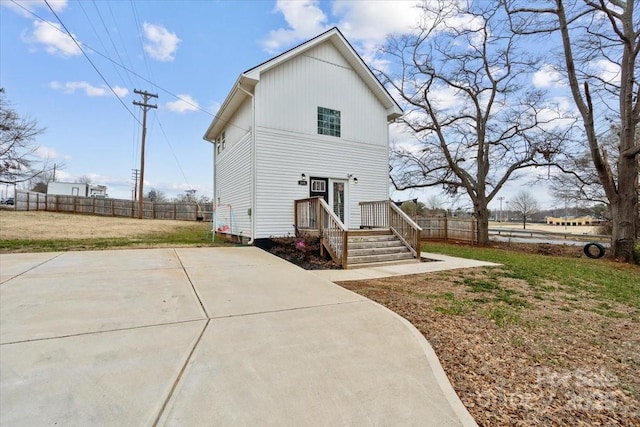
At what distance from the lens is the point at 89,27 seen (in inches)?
377

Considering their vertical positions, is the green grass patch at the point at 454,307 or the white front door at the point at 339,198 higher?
the white front door at the point at 339,198

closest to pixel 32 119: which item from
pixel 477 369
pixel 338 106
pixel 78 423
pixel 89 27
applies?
pixel 89 27

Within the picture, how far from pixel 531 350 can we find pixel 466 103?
53.6 ft

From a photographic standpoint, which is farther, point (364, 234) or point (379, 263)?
point (364, 234)

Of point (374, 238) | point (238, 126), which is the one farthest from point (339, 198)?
point (238, 126)

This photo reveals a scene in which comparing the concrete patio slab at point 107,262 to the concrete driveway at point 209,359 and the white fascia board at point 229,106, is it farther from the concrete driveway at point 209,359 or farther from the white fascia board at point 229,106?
the white fascia board at point 229,106

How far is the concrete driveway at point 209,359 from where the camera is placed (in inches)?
79.4

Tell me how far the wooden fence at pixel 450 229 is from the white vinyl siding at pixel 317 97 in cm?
Answer: 860

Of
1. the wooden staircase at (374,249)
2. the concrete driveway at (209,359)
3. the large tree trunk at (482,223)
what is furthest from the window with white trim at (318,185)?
the large tree trunk at (482,223)

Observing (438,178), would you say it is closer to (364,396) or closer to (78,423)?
(364,396)

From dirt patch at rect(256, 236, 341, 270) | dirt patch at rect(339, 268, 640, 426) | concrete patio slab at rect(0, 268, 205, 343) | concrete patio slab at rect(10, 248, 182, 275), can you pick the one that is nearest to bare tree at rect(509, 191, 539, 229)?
dirt patch at rect(256, 236, 341, 270)

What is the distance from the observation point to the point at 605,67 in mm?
12227

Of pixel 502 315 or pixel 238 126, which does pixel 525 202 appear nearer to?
pixel 238 126

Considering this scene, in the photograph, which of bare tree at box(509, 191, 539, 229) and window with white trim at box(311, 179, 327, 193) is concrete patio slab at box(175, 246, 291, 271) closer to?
window with white trim at box(311, 179, 327, 193)
